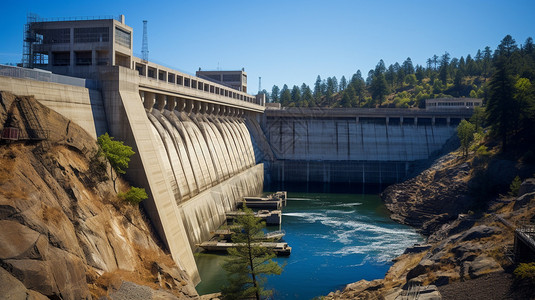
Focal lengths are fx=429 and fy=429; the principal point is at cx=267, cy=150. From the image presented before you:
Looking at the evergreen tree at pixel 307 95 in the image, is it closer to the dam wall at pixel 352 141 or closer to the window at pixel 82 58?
the dam wall at pixel 352 141

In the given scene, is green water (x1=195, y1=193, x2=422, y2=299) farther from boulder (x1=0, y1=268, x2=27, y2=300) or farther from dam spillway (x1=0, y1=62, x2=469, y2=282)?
boulder (x1=0, y1=268, x2=27, y2=300)

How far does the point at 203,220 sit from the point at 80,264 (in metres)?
21.9

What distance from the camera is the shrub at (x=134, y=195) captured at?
85.1 ft

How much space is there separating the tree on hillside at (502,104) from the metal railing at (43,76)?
158ft

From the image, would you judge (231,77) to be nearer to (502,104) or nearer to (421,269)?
(502,104)

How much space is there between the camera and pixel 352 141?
265ft

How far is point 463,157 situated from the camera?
5981cm

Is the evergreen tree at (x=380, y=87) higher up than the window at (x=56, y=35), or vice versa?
the evergreen tree at (x=380, y=87)

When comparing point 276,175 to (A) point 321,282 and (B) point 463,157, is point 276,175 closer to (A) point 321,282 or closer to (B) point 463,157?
(B) point 463,157

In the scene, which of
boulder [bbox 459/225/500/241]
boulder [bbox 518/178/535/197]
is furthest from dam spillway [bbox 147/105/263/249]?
boulder [bbox 518/178/535/197]

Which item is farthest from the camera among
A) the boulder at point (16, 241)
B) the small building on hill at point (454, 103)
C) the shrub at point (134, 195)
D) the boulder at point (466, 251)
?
the small building on hill at point (454, 103)

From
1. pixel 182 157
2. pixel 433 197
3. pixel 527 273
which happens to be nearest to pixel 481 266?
pixel 527 273

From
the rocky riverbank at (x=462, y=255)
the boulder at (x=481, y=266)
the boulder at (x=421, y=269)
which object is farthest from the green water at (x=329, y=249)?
the boulder at (x=481, y=266)

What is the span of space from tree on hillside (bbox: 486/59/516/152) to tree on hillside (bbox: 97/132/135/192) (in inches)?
1834
